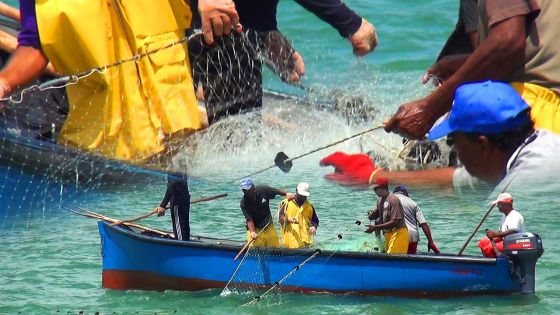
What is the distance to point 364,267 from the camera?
8867mm

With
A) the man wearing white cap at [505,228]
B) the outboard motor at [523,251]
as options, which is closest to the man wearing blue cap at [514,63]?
the man wearing white cap at [505,228]

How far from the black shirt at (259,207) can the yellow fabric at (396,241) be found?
2.56ft

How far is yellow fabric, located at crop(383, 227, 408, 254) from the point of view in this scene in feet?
29.1

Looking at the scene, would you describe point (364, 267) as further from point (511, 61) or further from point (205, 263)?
point (511, 61)

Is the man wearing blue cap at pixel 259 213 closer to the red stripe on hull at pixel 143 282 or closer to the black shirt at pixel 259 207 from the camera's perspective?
the black shirt at pixel 259 207

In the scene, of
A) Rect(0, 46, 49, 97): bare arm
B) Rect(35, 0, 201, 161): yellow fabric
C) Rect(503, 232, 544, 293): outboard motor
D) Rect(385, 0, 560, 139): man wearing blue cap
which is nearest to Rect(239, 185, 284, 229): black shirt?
Rect(503, 232, 544, 293): outboard motor

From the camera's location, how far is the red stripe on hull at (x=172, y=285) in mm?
8922

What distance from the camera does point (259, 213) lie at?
29.4ft

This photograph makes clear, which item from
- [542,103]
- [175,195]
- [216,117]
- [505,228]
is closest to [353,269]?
[505,228]

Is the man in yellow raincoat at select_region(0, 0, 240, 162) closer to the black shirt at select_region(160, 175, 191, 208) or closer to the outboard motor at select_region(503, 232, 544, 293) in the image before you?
the black shirt at select_region(160, 175, 191, 208)

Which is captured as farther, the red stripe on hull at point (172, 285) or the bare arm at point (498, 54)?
the red stripe on hull at point (172, 285)

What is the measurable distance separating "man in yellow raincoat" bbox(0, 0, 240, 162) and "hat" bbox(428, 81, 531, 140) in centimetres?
164

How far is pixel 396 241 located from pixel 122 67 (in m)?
3.74

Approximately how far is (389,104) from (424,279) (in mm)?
2490
